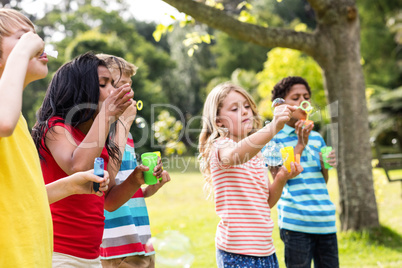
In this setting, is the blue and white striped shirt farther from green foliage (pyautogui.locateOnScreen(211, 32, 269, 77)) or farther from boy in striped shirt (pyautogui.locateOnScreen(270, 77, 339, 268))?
green foliage (pyautogui.locateOnScreen(211, 32, 269, 77))

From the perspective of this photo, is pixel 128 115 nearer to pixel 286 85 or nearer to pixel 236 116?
pixel 236 116

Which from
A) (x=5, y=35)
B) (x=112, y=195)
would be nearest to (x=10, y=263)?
(x=5, y=35)

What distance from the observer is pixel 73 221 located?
1.74 metres

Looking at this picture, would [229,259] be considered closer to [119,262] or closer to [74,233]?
[119,262]

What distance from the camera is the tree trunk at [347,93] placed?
448 centimetres

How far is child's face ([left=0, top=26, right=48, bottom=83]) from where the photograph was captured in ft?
4.57

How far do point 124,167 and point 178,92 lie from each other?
25.0 meters

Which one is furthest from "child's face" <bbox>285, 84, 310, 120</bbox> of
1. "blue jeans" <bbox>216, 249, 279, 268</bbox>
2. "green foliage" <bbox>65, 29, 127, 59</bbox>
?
"green foliage" <bbox>65, 29, 127, 59</bbox>

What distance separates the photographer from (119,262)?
217cm

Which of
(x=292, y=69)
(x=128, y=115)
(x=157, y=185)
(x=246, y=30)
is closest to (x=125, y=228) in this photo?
(x=157, y=185)

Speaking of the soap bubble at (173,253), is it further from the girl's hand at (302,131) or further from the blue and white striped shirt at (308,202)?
the girl's hand at (302,131)

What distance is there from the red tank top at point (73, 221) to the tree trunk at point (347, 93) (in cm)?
324

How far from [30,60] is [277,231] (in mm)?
4442

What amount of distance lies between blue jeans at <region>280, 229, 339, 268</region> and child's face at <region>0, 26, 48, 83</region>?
1.89 m
